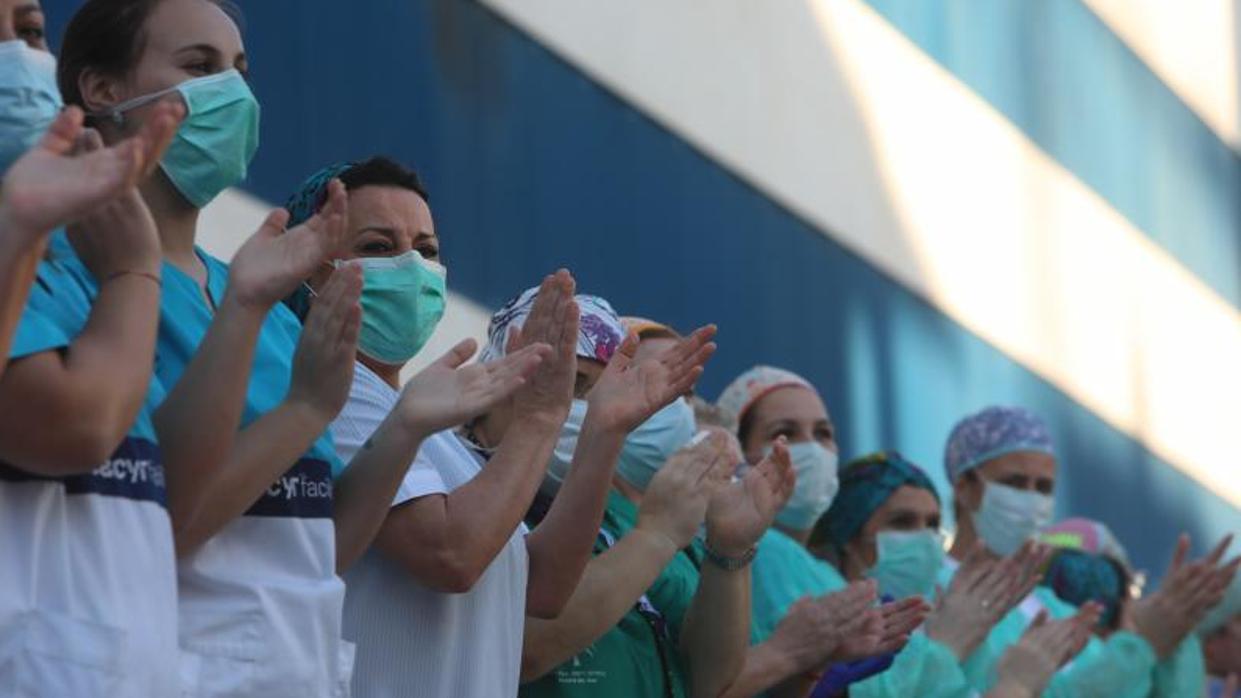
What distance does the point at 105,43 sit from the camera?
302 centimetres

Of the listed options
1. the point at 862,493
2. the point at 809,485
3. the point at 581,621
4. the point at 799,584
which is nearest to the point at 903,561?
the point at 862,493

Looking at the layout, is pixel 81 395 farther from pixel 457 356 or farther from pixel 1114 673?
pixel 1114 673

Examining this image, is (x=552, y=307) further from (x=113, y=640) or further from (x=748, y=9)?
(x=748, y=9)

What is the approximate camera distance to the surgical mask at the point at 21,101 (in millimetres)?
2564

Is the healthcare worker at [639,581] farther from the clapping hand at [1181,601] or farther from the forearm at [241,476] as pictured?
the clapping hand at [1181,601]

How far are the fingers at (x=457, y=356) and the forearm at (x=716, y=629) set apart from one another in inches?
36.8

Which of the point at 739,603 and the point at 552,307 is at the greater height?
the point at 552,307

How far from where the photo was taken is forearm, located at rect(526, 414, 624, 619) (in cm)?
350

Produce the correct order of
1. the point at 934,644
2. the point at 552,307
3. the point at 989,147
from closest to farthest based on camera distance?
the point at 552,307, the point at 934,644, the point at 989,147

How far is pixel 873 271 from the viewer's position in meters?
8.77

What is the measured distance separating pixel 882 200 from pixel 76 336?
21.5 ft

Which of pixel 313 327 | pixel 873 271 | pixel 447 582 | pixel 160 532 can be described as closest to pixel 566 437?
pixel 447 582

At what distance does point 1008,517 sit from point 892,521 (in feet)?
3.49

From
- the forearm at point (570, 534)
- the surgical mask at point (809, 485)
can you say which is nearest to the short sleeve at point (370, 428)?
the forearm at point (570, 534)
